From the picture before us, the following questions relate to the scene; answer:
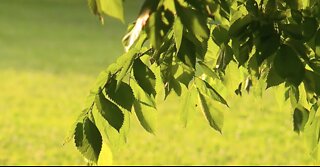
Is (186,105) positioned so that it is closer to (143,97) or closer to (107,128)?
(143,97)

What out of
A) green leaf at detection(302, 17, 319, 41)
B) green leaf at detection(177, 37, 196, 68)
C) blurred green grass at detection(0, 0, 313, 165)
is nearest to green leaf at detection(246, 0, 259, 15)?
green leaf at detection(302, 17, 319, 41)

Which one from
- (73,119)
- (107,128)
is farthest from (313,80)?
(73,119)

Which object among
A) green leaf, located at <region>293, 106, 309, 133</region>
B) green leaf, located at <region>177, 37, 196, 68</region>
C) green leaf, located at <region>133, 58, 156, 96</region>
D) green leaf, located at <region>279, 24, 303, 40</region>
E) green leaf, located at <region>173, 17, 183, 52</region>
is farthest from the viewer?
green leaf, located at <region>293, 106, 309, 133</region>

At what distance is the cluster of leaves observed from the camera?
1.29m

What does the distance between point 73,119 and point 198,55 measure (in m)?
6.59

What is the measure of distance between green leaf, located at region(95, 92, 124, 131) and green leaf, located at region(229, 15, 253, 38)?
11.8 inches

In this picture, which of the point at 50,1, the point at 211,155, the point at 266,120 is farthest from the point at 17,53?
the point at 50,1

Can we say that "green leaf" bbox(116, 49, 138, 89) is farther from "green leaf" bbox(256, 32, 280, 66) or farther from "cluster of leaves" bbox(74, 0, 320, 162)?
"green leaf" bbox(256, 32, 280, 66)

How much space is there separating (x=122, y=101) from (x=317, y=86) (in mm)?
458

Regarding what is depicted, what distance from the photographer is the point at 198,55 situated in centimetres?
161

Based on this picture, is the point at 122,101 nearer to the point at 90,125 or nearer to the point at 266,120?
the point at 90,125

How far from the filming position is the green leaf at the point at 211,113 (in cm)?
181

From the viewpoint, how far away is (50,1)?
20.2m

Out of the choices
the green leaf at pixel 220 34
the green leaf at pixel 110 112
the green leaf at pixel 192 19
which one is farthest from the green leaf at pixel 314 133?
the green leaf at pixel 192 19
